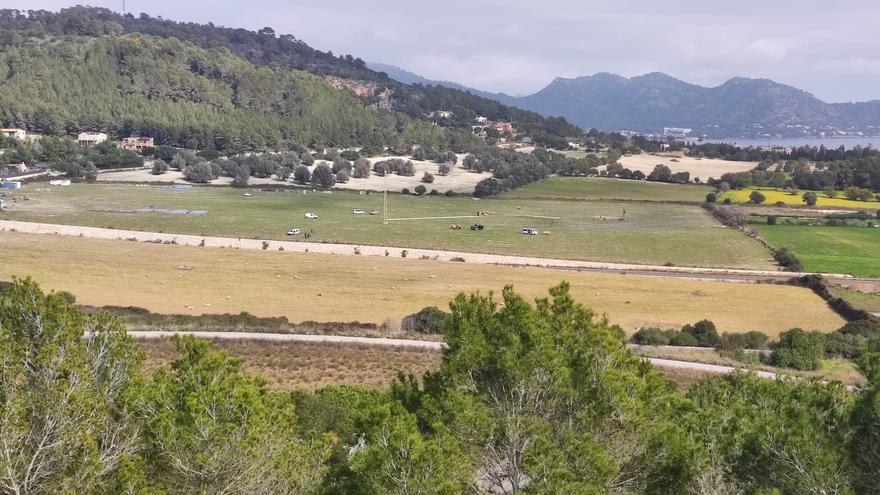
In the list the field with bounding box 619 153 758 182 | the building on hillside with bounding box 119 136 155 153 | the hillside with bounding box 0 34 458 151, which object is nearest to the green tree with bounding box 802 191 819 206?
the field with bounding box 619 153 758 182

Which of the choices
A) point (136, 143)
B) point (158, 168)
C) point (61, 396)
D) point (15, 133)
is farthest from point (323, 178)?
point (61, 396)

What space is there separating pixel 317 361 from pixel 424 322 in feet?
30.3

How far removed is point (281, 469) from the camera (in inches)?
503

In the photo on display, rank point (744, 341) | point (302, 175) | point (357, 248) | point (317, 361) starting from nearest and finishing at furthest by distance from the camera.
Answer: point (317, 361) → point (744, 341) → point (357, 248) → point (302, 175)

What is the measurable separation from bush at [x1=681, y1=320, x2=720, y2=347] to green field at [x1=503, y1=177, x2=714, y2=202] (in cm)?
7705

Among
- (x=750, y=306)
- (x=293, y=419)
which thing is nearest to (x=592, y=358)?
(x=293, y=419)

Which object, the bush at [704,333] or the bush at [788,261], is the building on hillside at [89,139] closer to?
the bush at [788,261]

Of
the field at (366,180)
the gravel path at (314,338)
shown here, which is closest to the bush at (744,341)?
the gravel path at (314,338)

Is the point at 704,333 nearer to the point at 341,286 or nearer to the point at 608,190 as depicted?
the point at 341,286

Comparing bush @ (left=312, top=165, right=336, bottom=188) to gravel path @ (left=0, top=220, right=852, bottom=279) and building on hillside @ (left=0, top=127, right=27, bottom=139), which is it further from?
building on hillside @ (left=0, top=127, right=27, bottom=139)

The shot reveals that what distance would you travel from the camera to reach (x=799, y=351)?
35.8 metres

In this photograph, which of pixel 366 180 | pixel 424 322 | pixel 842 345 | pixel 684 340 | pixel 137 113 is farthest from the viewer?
pixel 137 113

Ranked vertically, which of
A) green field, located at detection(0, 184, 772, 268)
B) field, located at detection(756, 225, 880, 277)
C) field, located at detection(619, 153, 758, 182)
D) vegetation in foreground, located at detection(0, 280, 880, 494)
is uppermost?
vegetation in foreground, located at detection(0, 280, 880, 494)

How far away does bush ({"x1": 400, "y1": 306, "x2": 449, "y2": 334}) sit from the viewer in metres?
41.3
